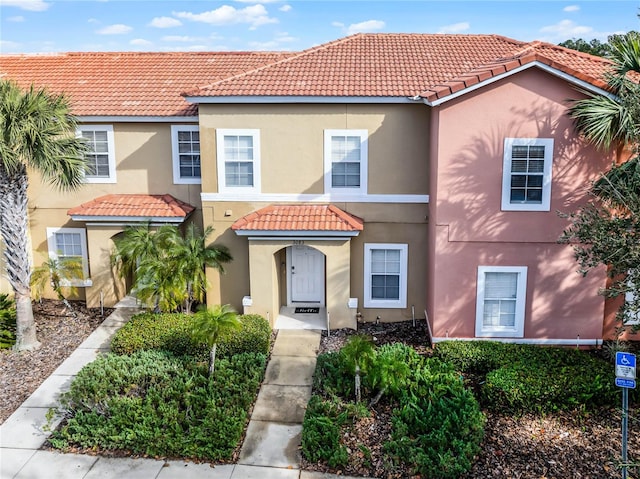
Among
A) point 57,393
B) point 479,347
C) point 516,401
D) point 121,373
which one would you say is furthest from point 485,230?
point 57,393

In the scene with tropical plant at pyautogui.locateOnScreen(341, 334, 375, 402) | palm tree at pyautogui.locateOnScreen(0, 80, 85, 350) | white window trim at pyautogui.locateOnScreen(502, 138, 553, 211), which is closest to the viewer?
tropical plant at pyautogui.locateOnScreen(341, 334, 375, 402)

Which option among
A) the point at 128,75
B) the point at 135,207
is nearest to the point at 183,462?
the point at 135,207

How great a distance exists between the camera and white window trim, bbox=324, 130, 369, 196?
51.5 ft

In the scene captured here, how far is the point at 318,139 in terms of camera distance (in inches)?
622

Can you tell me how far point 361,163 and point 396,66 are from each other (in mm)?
3162

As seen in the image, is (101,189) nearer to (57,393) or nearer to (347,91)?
(57,393)

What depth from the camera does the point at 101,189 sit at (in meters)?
17.8

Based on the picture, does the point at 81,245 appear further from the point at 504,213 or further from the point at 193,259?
the point at 504,213

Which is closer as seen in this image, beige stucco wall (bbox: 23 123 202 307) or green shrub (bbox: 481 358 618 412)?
green shrub (bbox: 481 358 618 412)

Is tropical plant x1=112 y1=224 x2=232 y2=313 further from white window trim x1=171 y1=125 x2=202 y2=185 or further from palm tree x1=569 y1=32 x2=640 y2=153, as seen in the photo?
palm tree x1=569 y1=32 x2=640 y2=153

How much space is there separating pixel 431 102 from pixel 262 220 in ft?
17.3

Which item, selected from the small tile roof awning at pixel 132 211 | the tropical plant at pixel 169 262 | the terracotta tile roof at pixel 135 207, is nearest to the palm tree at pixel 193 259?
the tropical plant at pixel 169 262

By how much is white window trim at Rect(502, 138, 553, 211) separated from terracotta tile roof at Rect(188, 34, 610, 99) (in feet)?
5.50

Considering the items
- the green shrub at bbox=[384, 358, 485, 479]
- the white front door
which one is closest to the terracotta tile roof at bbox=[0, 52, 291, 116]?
the white front door
